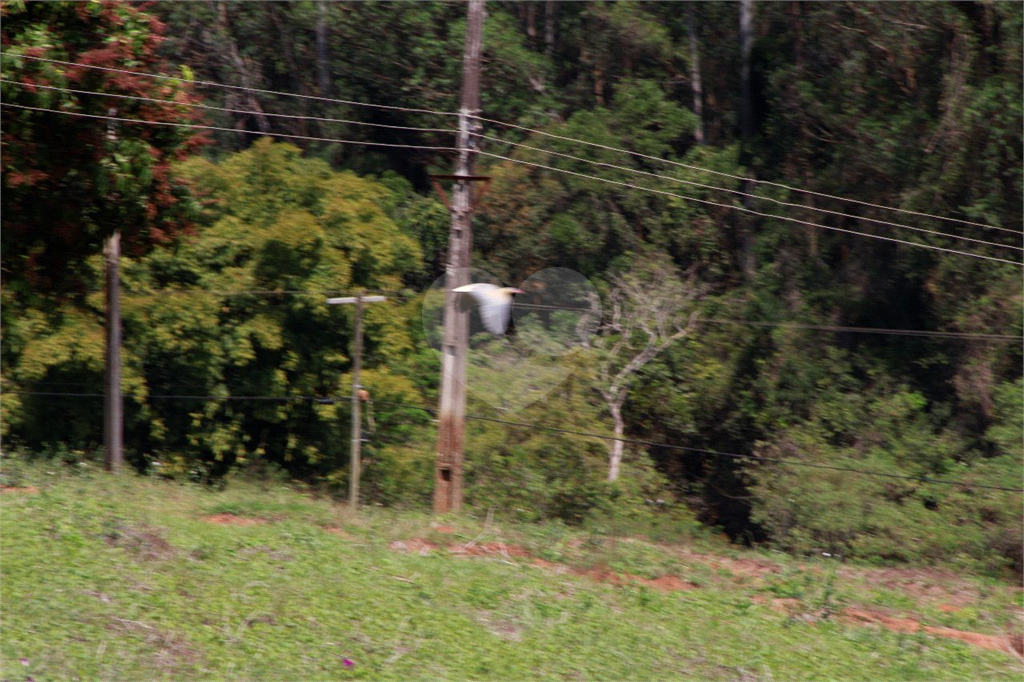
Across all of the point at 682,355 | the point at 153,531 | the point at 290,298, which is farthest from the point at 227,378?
the point at 153,531

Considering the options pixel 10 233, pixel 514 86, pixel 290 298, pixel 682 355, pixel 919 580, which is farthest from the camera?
pixel 514 86

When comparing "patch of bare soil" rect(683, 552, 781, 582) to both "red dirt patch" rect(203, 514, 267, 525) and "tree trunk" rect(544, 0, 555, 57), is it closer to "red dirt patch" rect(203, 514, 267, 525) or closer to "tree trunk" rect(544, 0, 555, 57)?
"red dirt patch" rect(203, 514, 267, 525)

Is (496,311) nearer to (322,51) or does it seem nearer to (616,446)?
(616,446)

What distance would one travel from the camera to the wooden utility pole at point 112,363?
50.7ft

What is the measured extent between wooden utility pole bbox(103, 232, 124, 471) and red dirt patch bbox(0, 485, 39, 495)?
4.72 meters

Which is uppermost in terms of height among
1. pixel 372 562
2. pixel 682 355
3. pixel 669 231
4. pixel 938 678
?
pixel 669 231

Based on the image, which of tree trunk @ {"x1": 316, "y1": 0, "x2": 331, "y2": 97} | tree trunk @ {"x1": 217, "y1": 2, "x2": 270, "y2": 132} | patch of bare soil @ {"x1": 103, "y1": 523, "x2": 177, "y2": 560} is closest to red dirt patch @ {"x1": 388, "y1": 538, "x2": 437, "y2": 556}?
patch of bare soil @ {"x1": 103, "y1": 523, "x2": 177, "y2": 560}

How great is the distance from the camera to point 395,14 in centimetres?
2475

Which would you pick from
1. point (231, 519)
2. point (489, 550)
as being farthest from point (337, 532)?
point (489, 550)

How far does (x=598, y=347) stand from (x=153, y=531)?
1210 cm

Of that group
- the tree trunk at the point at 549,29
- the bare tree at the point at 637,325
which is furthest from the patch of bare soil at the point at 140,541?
the tree trunk at the point at 549,29

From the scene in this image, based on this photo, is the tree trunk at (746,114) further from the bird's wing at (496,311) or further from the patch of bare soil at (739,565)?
the bird's wing at (496,311)

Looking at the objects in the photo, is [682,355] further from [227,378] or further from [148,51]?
[148,51]

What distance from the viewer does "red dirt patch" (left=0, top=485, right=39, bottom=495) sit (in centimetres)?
1027
